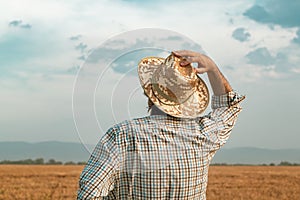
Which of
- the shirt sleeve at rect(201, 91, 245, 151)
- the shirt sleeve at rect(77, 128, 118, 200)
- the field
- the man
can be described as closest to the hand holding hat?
the man

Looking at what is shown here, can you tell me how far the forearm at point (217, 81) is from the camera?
3.37 meters

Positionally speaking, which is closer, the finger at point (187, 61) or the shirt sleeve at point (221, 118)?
the finger at point (187, 61)

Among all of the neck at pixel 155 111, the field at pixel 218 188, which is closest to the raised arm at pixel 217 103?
the neck at pixel 155 111

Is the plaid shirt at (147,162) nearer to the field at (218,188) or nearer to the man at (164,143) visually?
the man at (164,143)

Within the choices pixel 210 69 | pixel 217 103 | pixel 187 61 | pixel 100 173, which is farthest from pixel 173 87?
pixel 100 173

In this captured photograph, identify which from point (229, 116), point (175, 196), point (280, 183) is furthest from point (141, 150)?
point (280, 183)

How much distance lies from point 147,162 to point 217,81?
30.6 inches

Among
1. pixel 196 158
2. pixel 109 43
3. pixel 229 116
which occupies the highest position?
pixel 109 43

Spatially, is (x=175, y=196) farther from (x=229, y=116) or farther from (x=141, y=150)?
(x=229, y=116)

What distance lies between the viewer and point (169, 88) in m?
3.21

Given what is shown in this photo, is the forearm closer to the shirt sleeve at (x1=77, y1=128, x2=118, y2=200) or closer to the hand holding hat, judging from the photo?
the hand holding hat

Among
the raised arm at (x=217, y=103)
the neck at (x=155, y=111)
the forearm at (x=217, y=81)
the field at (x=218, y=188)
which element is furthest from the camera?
the field at (x=218, y=188)

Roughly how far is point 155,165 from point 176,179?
0.15 metres

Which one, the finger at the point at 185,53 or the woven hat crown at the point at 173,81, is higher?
the finger at the point at 185,53
